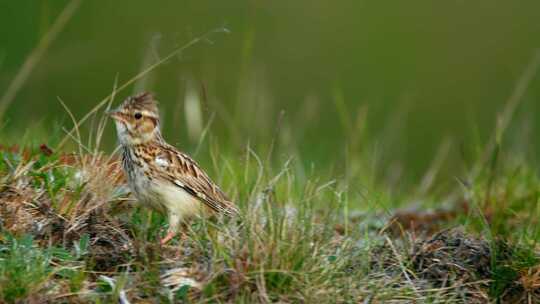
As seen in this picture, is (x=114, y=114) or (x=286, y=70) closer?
(x=114, y=114)

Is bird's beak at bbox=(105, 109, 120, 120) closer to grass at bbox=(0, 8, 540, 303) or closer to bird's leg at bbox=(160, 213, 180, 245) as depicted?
grass at bbox=(0, 8, 540, 303)

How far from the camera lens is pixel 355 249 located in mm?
6379

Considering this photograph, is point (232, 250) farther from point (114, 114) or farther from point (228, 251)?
point (114, 114)

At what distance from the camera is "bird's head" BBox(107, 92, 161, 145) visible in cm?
697

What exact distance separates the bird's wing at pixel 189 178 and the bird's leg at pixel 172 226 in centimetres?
→ 24

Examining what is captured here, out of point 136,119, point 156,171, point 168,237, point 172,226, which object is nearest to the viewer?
point 168,237

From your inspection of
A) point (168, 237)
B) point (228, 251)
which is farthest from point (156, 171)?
point (228, 251)

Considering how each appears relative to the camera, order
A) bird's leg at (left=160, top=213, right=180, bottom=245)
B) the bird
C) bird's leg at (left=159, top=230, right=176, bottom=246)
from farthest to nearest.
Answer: the bird, bird's leg at (left=160, top=213, right=180, bottom=245), bird's leg at (left=159, top=230, right=176, bottom=246)

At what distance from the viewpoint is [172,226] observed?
660 cm

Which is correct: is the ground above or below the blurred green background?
below

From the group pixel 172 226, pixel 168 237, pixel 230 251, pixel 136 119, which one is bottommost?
pixel 230 251

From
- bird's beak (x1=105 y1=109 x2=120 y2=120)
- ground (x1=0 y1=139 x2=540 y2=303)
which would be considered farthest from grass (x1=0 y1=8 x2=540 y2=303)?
bird's beak (x1=105 y1=109 x2=120 y2=120)

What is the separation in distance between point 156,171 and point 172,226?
0.39 meters

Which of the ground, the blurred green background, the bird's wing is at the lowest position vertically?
the ground
